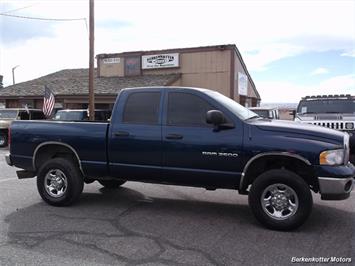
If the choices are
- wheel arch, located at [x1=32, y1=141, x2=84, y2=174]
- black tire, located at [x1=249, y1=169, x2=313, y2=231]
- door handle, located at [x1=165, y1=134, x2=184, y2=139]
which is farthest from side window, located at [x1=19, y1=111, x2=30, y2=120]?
black tire, located at [x1=249, y1=169, x2=313, y2=231]

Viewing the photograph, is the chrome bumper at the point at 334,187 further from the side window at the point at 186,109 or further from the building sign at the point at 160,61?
the building sign at the point at 160,61

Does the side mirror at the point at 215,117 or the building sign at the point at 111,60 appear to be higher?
the building sign at the point at 111,60

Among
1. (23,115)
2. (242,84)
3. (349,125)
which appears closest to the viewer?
(349,125)

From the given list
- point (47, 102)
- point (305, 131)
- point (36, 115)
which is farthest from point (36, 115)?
point (305, 131)

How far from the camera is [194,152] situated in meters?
5.37

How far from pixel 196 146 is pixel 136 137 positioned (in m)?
0.95

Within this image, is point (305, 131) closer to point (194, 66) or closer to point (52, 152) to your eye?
point (52, 152)

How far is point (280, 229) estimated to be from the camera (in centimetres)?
496

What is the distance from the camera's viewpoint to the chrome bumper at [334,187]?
15.7 ft

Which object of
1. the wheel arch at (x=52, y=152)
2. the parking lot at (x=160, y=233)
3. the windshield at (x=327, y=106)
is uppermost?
the windshield at (x=327, y=106)

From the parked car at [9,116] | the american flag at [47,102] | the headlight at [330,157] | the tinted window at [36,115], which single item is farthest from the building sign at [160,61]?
the headlight at [330,157]

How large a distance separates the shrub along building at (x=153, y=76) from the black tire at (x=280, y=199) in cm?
1804

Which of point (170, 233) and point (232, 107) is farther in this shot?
point (232, 107)

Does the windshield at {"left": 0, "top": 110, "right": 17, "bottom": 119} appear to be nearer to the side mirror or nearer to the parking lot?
the parking lot
